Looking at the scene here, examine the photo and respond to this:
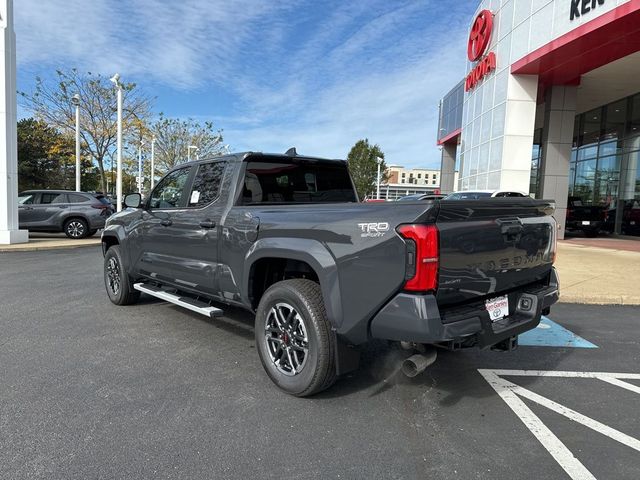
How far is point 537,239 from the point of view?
3.50 meters

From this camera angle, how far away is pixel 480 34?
19156 millimetres

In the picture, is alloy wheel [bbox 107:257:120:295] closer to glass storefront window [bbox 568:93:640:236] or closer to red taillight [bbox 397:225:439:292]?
red taillight [bbox 397:225:439:292]

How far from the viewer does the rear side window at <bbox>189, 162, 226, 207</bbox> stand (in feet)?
14.4

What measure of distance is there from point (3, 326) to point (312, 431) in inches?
163

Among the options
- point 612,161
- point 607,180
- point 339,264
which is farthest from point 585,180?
point 339,264

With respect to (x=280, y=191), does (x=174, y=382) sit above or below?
→ below

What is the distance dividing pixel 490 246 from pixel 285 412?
1840 mm

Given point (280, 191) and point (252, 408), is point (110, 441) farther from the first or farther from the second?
point (280, 191)

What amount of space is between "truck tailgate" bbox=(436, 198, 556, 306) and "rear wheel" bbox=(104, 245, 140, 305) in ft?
14.7

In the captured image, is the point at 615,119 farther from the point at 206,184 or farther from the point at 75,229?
the point at 75,229

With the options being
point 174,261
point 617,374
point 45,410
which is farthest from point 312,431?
point 617,374

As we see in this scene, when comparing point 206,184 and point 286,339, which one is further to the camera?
point 206,184

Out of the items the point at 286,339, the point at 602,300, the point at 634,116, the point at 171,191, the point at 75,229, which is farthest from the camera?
the point at 634,116

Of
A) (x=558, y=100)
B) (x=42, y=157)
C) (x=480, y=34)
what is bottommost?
(x=42, y=157)
